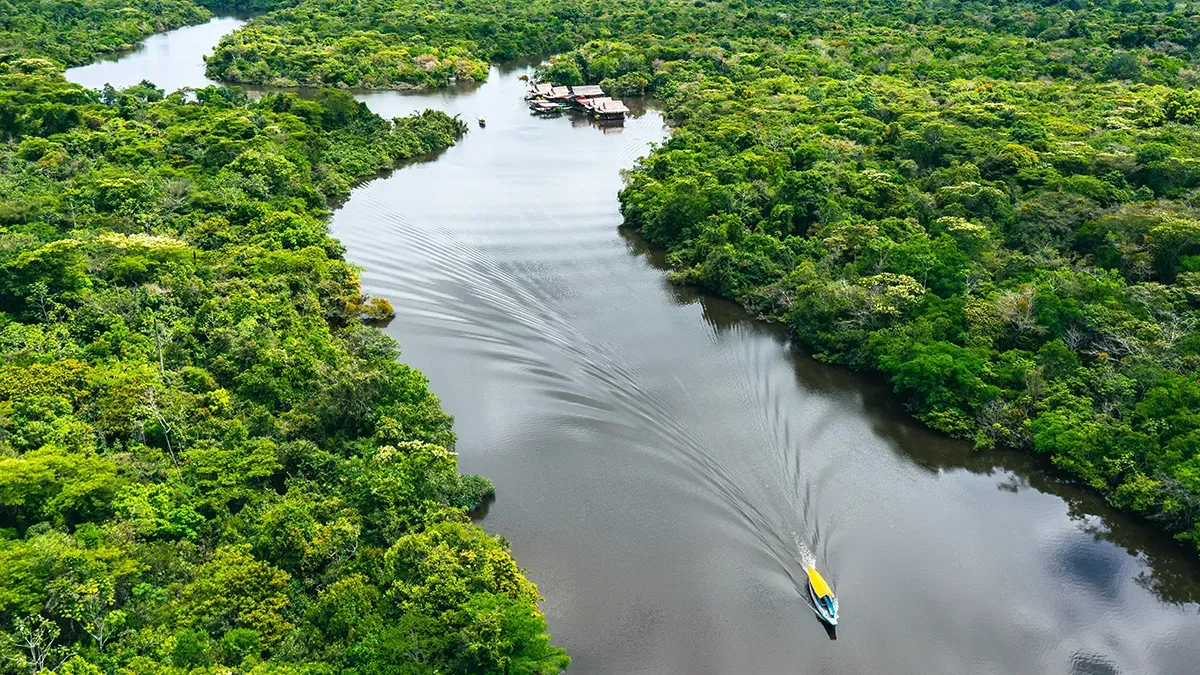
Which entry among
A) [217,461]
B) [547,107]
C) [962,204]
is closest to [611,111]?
[547,107]

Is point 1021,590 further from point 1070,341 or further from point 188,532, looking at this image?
point 188,532

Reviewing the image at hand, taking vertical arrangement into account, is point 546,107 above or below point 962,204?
below

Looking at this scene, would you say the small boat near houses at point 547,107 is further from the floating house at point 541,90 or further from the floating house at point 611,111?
the floating house at point 611,111

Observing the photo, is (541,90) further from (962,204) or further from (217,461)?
(217,461)

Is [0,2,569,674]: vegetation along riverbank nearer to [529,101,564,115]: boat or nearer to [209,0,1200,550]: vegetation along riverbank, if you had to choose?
[209,0,1200,550]: vegetation along riverbank

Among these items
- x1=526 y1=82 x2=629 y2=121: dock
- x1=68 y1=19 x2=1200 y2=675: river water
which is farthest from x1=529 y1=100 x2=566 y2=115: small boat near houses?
x1=68 y1=19 x2=1200 y2=675: river water

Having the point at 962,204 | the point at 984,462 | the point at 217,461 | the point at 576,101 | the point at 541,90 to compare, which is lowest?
the point at 217,461
